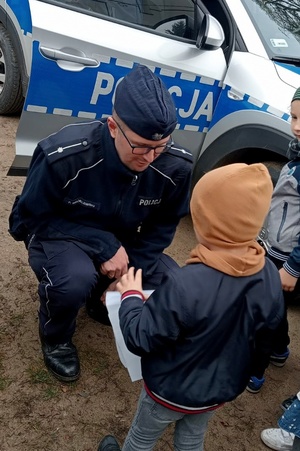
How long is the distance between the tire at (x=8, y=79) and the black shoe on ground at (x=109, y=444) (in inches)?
106

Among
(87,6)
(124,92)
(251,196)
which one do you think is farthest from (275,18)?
(251,196)

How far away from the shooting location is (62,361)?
224 centimetres

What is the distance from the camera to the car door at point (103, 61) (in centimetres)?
264

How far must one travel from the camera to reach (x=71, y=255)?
2.09m

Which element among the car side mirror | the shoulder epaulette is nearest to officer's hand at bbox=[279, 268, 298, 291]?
the shoulder epaulette

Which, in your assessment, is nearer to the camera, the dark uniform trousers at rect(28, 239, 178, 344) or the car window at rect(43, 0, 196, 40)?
the dark uniform trousers at rect(28, 239, 178, 344)

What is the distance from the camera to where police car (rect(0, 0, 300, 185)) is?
2672 millimetres

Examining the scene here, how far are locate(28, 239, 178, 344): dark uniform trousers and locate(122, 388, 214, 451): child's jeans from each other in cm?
54

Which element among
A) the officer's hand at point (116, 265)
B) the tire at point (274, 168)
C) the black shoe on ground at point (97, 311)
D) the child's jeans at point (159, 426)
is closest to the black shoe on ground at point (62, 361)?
the black shoe on ground at point (97, 311)

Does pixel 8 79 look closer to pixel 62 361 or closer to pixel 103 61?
pixel 103 61

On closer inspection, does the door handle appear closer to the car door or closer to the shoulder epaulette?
the car door

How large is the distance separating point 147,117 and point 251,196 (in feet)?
1.95

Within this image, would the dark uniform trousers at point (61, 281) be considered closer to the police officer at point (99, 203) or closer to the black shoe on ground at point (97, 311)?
the police officer at point (99, 203)

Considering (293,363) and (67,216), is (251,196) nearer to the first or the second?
(67,216)
